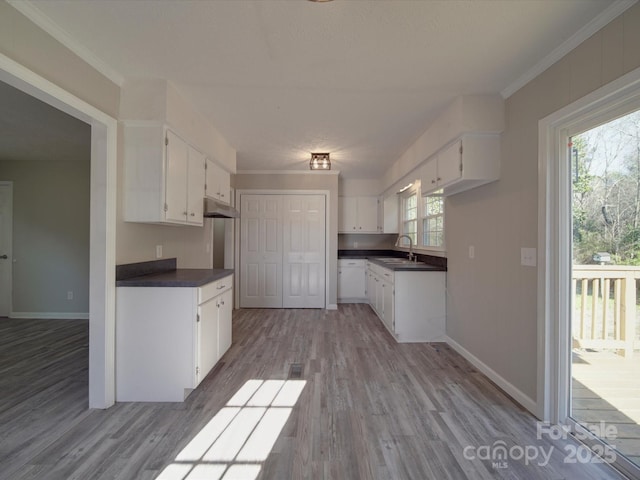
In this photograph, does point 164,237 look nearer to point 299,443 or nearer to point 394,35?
point 299,443

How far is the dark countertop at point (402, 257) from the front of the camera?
3.58 meters

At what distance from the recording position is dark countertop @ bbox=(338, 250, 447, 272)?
11.8ft

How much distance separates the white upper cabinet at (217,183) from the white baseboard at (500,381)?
10.3 ft

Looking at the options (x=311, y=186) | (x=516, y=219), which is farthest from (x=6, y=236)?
(x=516, y=219)

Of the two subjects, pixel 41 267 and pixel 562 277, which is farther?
pixel 41 267

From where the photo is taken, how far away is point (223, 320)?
9.45 feet

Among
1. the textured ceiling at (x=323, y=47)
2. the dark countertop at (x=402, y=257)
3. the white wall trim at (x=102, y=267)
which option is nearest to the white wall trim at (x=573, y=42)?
the textured ceiling at (x=323, y=47)

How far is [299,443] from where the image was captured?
175 centimetres

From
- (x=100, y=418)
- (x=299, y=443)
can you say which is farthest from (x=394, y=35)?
(x=100, y=418)

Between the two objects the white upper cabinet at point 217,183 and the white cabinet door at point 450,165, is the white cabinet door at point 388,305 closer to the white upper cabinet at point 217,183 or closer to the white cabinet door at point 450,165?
the white cabinet door at point 450,165

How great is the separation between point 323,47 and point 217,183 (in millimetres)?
2056

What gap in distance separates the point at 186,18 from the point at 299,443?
2.49 m

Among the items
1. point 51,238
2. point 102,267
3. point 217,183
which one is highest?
point 217,183

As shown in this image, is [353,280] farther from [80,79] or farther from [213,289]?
[80,79]
